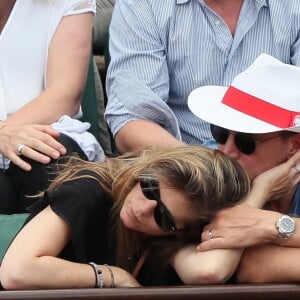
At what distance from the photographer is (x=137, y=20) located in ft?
10.1

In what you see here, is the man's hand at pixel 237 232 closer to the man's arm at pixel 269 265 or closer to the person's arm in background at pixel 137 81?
the man's arm at pixel 269 265

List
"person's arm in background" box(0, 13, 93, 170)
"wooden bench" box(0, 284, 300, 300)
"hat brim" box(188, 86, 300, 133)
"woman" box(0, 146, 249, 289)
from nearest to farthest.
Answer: "wooden bench" box(0, 284, 300, 300)
"woman" box(0, 146, 249, 289)
"hat brim" box(188, 86, 300, 133)
"person's arm in background" box(0, 13, 93, 170)

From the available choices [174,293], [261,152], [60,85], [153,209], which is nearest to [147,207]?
[153,209]

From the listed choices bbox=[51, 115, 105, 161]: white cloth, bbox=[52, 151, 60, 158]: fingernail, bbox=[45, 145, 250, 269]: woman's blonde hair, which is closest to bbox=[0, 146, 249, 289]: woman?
bbox=[45, 145, 250, 269]: woman's blonde hair

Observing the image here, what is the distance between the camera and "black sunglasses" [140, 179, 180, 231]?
2303mm

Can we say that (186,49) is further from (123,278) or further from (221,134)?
(123,278)

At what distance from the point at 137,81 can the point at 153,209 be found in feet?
2.75

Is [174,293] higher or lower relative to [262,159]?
lower

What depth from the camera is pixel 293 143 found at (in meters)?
2.53

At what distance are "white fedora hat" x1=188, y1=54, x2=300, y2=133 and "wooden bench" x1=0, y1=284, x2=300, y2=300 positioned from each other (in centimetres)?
45

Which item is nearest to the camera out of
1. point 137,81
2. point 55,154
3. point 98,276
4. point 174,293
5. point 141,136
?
point 174,293

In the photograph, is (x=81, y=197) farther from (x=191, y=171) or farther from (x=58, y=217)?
(x=191, y=171)

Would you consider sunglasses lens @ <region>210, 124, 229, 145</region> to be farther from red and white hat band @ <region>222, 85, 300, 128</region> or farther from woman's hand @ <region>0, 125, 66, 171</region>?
woman's hand @ <region>0, 125, 66, 171</region>

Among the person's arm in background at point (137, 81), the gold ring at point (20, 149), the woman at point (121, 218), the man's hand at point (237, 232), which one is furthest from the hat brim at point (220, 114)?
the gold ring at point (20, 149)
